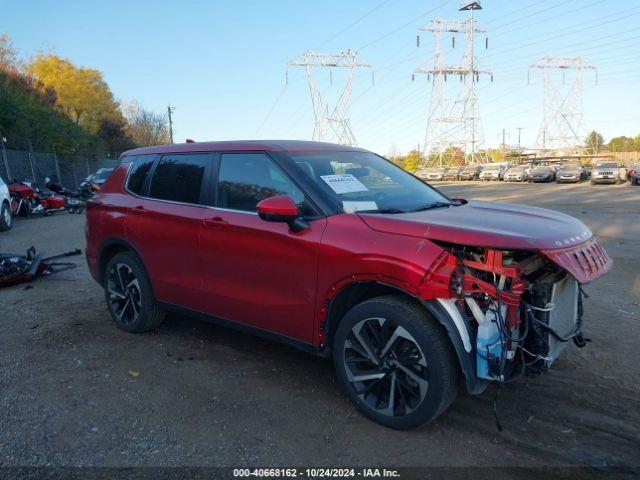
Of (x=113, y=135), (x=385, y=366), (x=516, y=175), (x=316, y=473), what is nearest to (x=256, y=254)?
(x=385, y=366)

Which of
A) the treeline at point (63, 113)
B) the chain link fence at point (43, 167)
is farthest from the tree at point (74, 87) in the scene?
the chain link fence at point (43, 167)

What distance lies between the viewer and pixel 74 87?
172 feet

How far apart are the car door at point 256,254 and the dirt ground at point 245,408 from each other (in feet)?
1.77

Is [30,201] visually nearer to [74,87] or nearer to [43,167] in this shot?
[43,167]

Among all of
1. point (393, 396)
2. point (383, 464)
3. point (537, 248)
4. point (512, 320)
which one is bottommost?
point (383, 464)

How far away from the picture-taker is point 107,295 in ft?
17.5

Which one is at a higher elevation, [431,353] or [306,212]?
[306,212]

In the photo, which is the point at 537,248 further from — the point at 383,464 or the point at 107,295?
the point at 107,295

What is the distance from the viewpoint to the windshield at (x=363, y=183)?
3.76 m

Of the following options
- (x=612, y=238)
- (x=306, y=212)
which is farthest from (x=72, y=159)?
(x=306, y=212)

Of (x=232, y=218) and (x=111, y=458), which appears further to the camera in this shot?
(x=232, y=218)

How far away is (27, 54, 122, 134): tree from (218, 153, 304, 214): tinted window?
170 ft

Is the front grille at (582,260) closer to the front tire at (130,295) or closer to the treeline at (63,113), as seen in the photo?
the front tire at (130,295)

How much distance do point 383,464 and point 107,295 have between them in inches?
138
